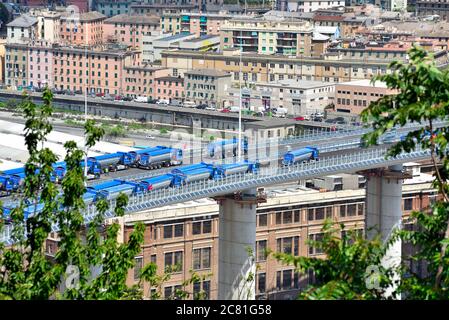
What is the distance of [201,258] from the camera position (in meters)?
15.6

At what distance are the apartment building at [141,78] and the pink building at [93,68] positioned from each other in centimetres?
16

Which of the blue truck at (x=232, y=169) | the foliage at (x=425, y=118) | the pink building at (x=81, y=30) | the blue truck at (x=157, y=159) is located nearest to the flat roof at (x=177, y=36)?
the pink building at (x=81, y=30)

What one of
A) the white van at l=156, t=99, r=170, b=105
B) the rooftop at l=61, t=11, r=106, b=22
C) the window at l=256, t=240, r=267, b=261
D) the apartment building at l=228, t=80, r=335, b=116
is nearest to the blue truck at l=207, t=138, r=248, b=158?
the window at l=256, t=240, r=267, b=261

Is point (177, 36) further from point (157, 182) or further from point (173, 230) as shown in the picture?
point (157, 182)

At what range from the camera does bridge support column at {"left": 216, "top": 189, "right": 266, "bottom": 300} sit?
518 inches

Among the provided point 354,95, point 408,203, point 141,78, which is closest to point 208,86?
point 141,78

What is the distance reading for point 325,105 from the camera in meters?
29.5

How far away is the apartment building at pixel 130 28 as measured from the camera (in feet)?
121

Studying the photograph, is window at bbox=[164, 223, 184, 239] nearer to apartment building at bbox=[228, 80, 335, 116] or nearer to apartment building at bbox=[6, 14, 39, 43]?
apartment building at bbox=[228, 80, 335, 116]

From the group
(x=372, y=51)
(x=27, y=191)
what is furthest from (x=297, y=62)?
(x=27, y=191)

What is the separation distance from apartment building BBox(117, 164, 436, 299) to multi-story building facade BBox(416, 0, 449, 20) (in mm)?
24278

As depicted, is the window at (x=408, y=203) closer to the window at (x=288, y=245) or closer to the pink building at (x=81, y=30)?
the window at (x=288, y=245)

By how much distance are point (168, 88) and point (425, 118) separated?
26.9 m

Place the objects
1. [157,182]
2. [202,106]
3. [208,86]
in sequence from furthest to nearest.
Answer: [208,86]
[202,106]
[157,182]
